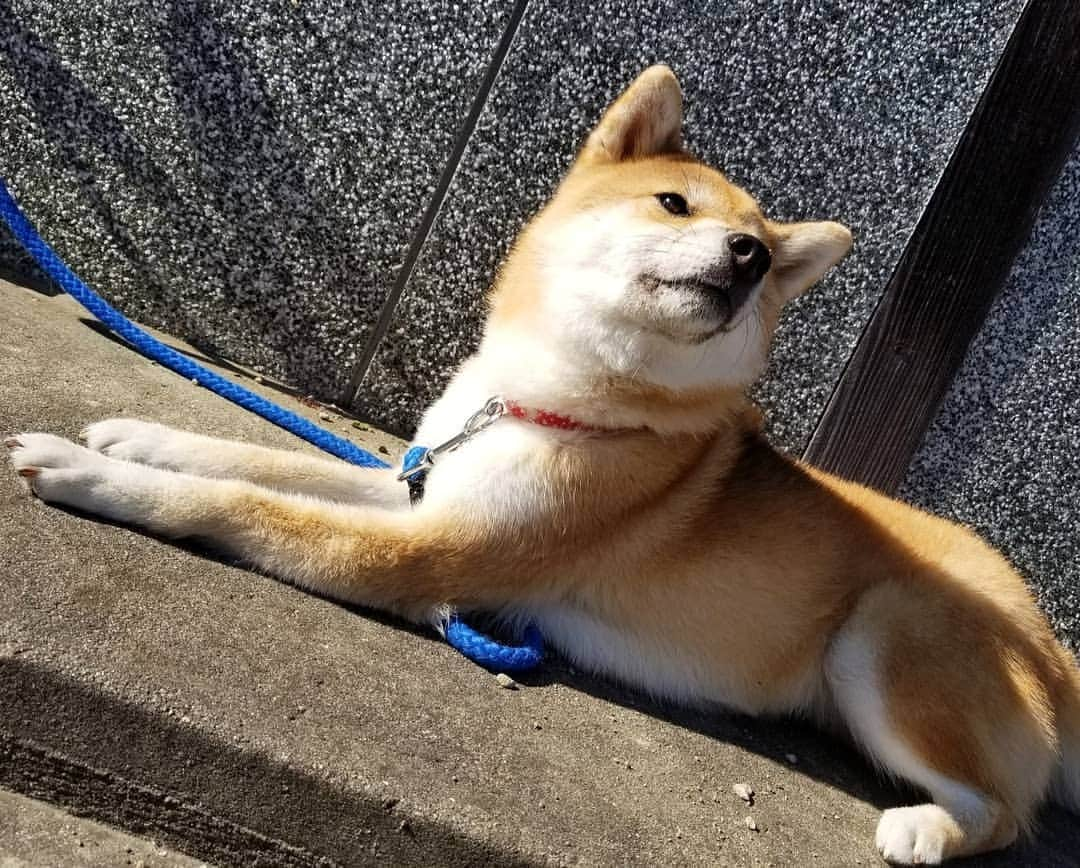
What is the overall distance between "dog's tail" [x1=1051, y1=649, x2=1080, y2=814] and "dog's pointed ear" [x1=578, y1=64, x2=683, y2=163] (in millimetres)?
2200

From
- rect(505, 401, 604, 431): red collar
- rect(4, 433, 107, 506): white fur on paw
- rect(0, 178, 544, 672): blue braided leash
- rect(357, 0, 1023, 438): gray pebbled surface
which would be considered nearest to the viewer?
rect(4, 433, 107, 506): white fur on paw

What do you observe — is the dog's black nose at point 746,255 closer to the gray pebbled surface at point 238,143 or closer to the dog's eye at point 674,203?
the dog's eye at point 674,203

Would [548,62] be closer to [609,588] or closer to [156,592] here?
[609,588]

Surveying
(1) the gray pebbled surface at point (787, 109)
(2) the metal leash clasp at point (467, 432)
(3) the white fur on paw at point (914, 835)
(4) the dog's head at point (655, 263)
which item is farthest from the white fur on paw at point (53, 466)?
(3) the white fur on paw at point (914, 835)

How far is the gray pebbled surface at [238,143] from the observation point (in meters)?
3.45

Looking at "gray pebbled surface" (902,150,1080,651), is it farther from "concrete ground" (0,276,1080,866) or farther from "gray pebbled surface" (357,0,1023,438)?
"concrete ground" (0,276,1080,866)

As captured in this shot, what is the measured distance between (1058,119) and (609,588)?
7.99 ft

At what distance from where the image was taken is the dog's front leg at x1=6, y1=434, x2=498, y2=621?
7.25ft

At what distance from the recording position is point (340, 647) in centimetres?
218

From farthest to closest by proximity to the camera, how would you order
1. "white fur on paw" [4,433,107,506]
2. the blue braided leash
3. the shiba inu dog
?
the blue braided leash < the shiba inu dog < "white fur on paw" [4,433,107,506]

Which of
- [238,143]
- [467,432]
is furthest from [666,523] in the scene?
[238,143]

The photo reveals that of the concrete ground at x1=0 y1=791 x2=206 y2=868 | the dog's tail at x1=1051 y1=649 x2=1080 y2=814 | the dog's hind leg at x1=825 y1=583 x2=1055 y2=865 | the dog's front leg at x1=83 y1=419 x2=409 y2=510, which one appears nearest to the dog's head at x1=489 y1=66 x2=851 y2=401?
the dog's front leg at x1=83 y1=419 x2=409 y2=510

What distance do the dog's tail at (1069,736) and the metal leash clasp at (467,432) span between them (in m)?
2.03

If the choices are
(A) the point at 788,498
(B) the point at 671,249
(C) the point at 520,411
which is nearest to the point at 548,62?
(B) the point at 671,249
